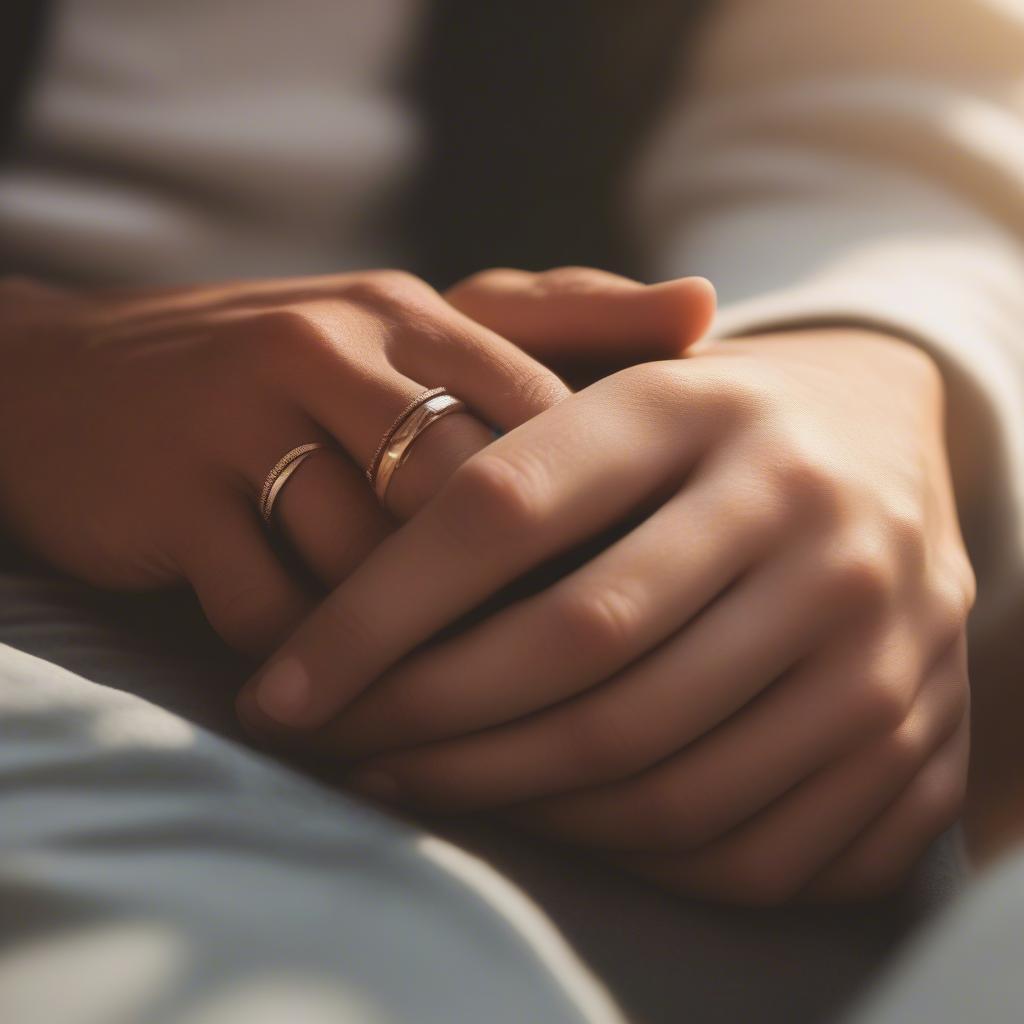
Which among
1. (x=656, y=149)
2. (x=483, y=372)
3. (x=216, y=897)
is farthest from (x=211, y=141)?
(x=216, y=897)

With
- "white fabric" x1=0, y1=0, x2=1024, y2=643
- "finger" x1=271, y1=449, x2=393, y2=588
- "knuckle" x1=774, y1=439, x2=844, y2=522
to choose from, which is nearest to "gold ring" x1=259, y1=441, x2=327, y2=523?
"finger" x1=271, y1=449, x2=393, y2=588

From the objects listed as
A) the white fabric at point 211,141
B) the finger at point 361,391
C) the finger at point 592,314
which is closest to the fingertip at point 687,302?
the finger at point 592,314

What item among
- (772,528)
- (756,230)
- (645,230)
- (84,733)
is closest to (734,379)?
(772,528)

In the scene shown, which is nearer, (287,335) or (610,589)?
(610,589)

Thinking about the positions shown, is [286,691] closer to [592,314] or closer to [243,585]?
[243,585]

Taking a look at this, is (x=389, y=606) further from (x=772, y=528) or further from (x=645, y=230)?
(x=645, y=230)

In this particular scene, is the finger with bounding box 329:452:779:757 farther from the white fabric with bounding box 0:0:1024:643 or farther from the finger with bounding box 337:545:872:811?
the white fabric with bounding box 0:0:1024:643

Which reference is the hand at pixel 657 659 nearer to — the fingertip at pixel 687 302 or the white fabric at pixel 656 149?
the fingertip at pixel 687 302
